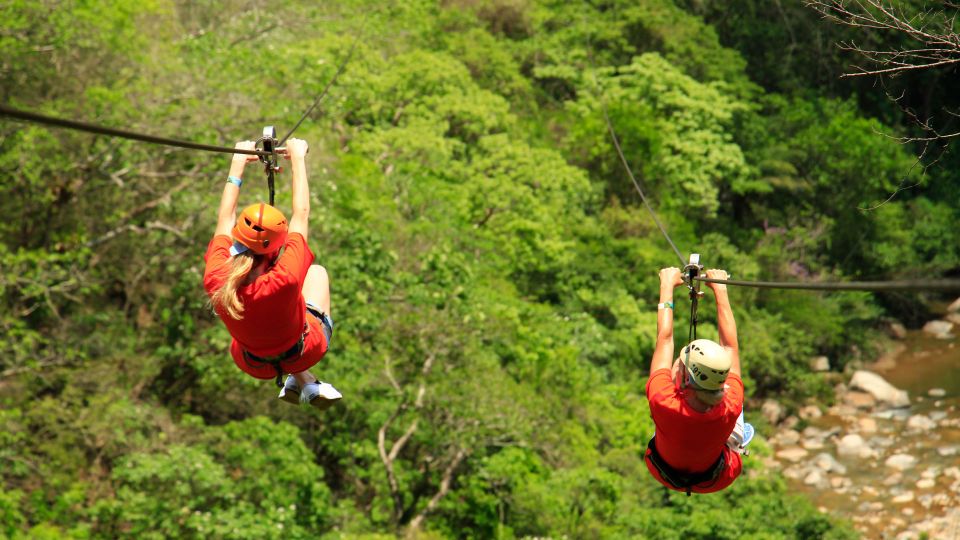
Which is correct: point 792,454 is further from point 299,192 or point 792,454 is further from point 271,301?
point 271,301

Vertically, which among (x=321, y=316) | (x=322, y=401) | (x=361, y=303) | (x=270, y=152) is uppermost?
(x=270, y=152)

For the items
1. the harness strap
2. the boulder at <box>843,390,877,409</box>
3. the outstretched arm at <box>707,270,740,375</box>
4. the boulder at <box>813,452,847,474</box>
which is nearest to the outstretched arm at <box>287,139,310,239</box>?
the harness strap

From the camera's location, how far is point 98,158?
12.2 m

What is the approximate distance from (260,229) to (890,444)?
15368mm

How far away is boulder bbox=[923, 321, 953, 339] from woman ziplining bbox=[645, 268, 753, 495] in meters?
17.2

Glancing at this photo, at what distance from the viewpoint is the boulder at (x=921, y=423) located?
18109 mm

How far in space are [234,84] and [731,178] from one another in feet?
35.1

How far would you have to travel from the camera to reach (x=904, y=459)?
674 inches

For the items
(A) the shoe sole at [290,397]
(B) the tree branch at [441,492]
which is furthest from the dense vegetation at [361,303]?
(A) the shoe sole at [290,397]

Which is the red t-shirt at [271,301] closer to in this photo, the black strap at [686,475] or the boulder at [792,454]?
the black strap at [686,475]

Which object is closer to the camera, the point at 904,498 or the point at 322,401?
the point at 322,401

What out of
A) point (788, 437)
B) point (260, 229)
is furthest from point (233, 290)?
point (788, 437)

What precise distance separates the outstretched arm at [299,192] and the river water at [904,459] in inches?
493

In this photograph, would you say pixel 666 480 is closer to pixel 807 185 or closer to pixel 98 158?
pixel 98 158
